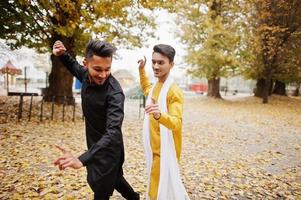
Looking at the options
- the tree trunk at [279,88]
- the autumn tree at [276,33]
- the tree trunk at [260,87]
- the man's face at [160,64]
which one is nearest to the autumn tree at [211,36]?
the autumn tree at [276,33]

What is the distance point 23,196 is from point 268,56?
2184 centimetres

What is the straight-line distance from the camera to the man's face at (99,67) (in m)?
2.58

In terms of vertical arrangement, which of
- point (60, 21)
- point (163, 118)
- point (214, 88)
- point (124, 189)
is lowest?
point (124, 189)

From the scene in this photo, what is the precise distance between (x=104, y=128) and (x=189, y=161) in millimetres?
4376

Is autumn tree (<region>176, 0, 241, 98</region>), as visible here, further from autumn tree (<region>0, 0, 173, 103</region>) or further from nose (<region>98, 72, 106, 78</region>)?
nose (<region>98, 72, 106, 78</region>)

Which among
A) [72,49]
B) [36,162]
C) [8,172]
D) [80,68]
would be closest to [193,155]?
[36,162]

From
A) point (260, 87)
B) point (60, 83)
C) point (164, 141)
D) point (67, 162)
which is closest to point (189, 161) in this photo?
point (164, 141)

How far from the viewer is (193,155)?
23.9 feet

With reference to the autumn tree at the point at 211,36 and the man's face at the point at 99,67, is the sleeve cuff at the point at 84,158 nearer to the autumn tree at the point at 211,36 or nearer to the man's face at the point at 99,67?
the man's face at the point at 99,67

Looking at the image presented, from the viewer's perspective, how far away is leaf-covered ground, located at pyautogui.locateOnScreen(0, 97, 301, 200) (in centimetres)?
471

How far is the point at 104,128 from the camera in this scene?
273 centimetres

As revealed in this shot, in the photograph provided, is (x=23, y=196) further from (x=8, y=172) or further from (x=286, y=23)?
(x=286, y=23)

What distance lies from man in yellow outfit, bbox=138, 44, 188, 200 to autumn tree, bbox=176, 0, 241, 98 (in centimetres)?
1741

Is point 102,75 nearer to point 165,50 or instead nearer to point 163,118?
point 163,118
